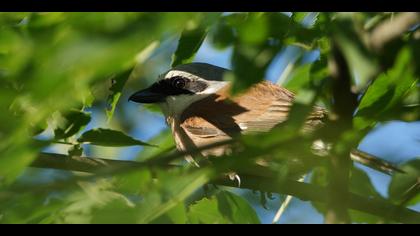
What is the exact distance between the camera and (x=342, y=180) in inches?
71.7

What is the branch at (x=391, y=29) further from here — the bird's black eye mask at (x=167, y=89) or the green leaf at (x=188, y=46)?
the bird's black eye mask at (x=167, y=89)

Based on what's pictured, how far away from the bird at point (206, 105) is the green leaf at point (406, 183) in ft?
4.82

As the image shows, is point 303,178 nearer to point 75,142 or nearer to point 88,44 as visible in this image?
point 75,142

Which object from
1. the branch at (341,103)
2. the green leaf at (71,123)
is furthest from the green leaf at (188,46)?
the branch at (341,103)

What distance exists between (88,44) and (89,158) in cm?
168

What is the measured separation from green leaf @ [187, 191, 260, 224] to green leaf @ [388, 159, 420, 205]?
0.50 meters

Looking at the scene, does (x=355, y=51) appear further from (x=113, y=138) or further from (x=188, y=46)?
(x=113, y=138)

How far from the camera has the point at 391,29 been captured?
1.83 m

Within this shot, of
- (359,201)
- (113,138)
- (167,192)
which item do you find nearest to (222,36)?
(167,192)

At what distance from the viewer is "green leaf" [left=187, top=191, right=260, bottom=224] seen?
2.41 meters

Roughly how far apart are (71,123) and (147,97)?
1.94 meters

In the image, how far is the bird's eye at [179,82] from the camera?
5374mm

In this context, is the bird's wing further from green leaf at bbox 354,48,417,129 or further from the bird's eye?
green leaf at bbox 354,48,417,129

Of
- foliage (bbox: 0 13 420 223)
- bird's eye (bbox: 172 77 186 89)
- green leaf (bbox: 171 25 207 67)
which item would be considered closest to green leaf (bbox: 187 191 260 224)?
foliage (bbox: 0 13 420 223)
